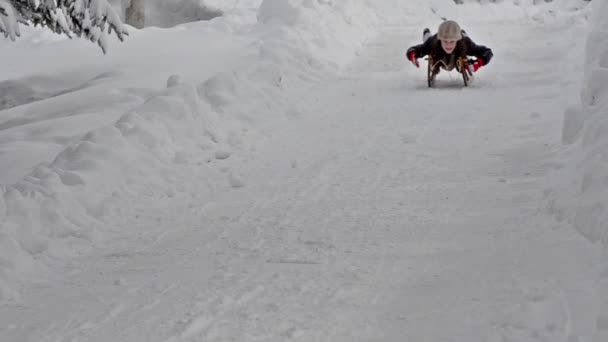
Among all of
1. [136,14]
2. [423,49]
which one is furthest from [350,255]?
[136,14]

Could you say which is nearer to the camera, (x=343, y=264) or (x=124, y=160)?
(x=343, y=264)

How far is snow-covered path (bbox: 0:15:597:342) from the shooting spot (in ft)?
12.0

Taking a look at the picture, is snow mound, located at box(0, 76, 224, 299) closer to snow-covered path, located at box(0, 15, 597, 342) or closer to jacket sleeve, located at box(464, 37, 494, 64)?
snow-covered path, located at box(0, 15, 597, 342)

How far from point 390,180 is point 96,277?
8.01ft

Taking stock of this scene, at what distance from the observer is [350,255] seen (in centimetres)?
454

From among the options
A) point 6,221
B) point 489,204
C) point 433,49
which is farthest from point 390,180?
point 433,49

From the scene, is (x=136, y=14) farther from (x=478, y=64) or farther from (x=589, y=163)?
(x=589, y=163)

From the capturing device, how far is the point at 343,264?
4402 millimetres

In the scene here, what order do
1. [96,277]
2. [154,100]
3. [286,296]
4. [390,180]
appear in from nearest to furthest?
[286,296]
[96,277]
[390,180]
[154,100]

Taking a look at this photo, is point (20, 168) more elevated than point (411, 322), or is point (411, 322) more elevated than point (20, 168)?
point (411, 322)

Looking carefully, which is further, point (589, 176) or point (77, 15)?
point (77, 15)

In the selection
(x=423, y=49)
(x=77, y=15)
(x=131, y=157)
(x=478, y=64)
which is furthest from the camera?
(x=423, y=49)

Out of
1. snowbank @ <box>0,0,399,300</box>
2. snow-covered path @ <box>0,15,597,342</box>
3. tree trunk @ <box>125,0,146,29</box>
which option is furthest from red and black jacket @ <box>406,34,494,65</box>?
tree trunk @ <box>125,0,146,29</box>

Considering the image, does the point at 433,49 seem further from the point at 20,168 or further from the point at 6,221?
the point at 6,221
